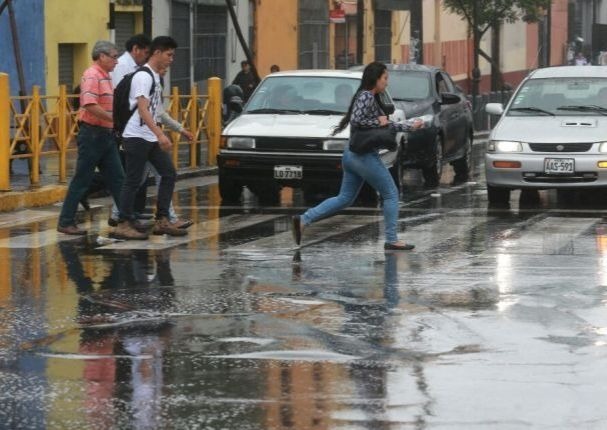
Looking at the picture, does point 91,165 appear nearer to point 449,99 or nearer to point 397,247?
point 397,247

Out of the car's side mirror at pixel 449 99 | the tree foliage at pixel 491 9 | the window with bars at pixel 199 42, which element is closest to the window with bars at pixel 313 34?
the tree foliage at pixel 491 9

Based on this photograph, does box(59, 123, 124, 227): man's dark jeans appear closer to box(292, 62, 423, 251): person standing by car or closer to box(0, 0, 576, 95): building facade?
box(292, 62, 423, 251): person standing by car

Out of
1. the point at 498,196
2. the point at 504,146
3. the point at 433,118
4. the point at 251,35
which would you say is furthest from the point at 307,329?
the point at 251,35

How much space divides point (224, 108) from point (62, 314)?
19.3 m

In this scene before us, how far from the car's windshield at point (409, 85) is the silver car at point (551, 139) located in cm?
297

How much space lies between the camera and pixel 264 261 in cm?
1294

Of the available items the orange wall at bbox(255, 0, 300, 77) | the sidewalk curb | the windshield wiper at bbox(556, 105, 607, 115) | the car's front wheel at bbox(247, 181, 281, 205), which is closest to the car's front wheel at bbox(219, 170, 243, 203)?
the car's front wheel at bbox(247, 181, 281, 205)

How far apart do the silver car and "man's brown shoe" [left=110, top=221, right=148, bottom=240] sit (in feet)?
17.6

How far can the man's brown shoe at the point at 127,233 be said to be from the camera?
14.5 meters

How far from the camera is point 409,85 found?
22.9 m

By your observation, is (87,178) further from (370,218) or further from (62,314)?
(62,314)

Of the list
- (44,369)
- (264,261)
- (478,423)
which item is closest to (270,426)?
(478,423)

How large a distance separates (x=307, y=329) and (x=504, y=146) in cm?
930

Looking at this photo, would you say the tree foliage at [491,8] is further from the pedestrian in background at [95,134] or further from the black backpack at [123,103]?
the black backpack at [123,103]
